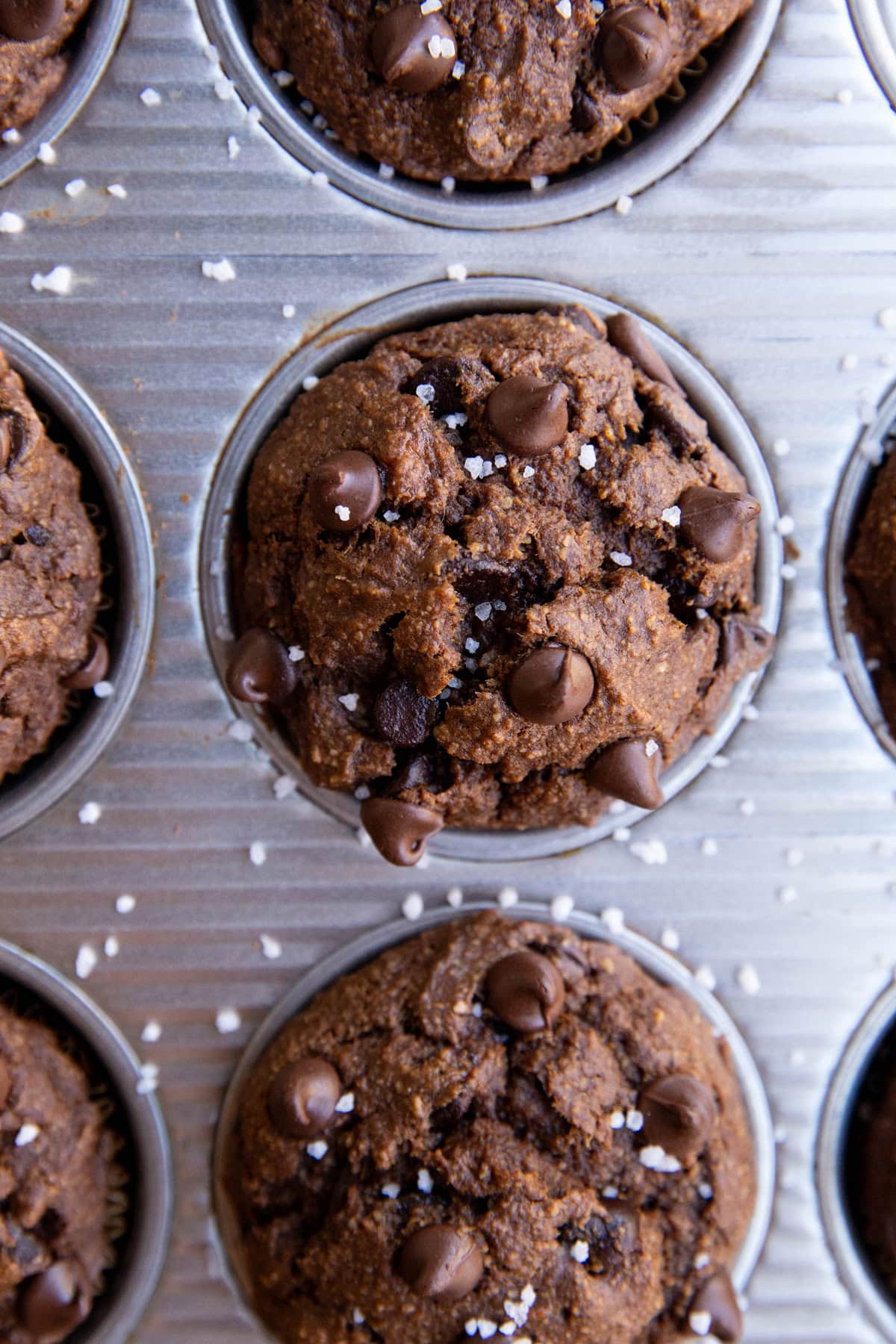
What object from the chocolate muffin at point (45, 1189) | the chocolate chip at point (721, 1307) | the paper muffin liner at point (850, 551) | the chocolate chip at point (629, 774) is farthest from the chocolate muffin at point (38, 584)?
the chocolate chip at point (721, 1307)

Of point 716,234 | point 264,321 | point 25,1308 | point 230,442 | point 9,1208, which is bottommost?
point 25,1308

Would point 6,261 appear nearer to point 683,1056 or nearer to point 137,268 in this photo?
point 137,268

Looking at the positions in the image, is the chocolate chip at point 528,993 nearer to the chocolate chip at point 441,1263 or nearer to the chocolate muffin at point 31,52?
the chocolate chip at point 441,1263

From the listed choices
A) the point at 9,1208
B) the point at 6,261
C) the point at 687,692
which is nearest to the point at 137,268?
the point at 6,261

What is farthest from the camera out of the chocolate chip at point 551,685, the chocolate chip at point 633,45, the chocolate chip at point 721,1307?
the chocolate chip at point 721,1307

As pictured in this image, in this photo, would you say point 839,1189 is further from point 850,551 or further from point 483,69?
point 483,69

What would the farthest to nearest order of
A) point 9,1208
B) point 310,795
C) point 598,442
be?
1. point 310,795
2. point 9,1208
3. point 598,442
